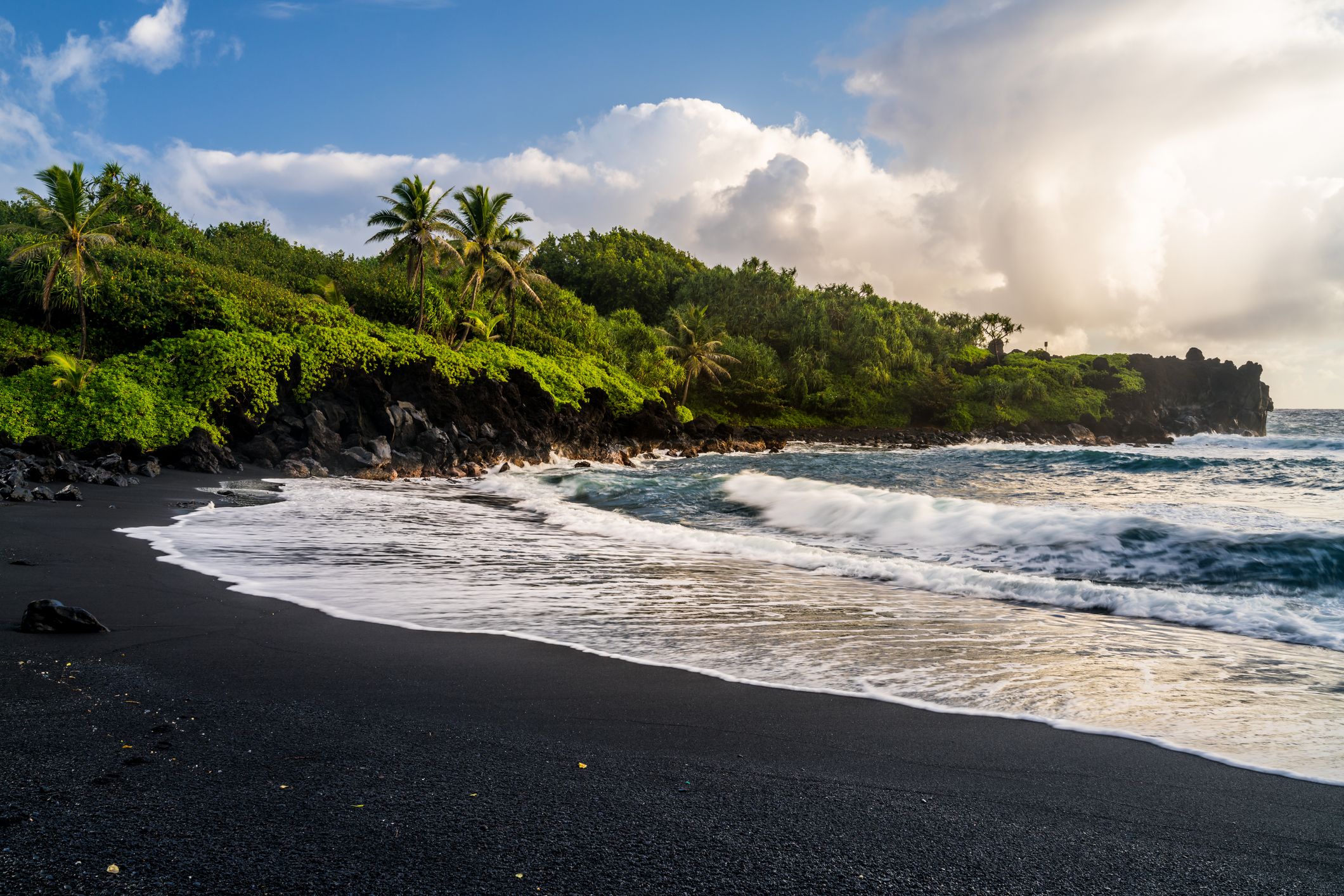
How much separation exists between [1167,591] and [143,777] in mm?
9259

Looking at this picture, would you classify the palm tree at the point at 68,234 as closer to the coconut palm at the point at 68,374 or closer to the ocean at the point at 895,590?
the coconut palm at the point at 68,374

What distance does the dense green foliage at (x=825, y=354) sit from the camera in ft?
205

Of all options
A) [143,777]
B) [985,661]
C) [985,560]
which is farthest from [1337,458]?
[143,777]

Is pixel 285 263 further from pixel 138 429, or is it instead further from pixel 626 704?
pixel 626 704

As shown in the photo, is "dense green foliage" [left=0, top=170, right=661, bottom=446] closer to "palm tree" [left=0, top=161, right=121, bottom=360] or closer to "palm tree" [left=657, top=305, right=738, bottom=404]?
"palm tree" [left=0, top=161, right=121, bottom=360]

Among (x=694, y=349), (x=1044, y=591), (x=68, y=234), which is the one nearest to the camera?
(x=1044, y=591)

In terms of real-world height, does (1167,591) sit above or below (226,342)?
below

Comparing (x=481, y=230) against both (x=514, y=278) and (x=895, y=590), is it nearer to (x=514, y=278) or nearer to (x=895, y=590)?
(x=514, y=278)

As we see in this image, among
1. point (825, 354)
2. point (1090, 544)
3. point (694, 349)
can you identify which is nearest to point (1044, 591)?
point (1090, 544)

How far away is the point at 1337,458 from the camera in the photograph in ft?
117

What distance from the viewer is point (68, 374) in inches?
701

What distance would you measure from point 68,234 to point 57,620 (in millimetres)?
21934

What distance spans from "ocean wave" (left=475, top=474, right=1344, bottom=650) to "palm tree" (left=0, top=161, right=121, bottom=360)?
1921 centimetres

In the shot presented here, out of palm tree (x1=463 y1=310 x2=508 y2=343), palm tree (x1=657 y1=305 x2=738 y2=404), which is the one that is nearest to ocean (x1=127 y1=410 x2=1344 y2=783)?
palm tree (x1=463 y1=310 x2=508 y2=343)
